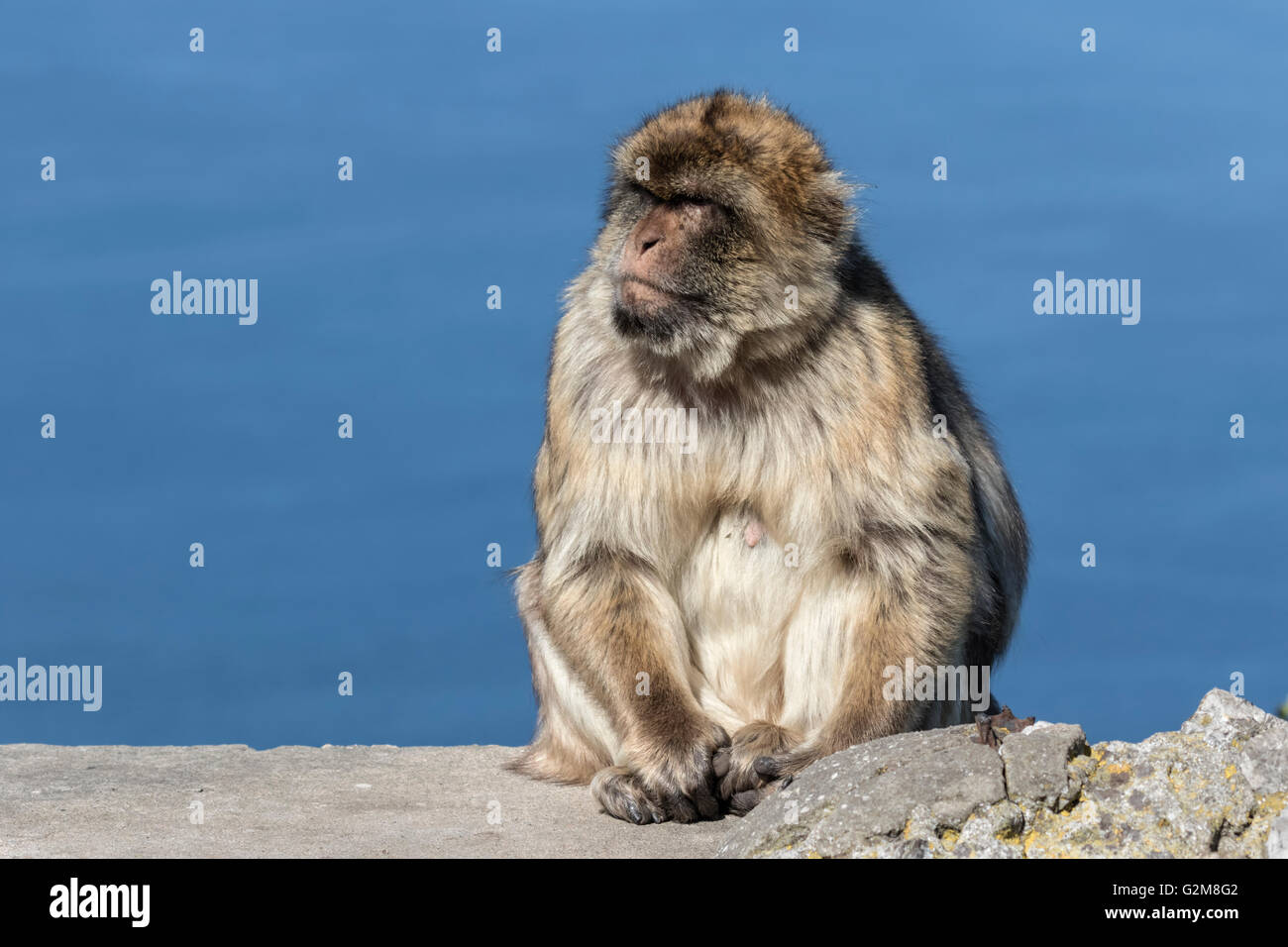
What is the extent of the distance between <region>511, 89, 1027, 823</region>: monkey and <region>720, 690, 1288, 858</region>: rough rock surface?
1384 mm

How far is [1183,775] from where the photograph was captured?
16.6 feet

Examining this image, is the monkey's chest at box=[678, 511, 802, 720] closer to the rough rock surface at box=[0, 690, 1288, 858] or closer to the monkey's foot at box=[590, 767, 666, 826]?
the monkey's foot at box=[590, 767, 666, 826]

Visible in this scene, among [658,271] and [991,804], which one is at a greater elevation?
[658,271]

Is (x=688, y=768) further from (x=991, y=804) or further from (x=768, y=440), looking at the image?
(x=991, y=804)

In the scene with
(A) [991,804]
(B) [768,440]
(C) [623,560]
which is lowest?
(A) [991,804]

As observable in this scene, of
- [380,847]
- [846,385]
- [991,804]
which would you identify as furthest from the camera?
[846,385]

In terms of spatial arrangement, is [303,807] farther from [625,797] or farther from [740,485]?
[740,485]

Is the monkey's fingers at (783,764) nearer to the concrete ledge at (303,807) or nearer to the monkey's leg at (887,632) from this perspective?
the monkey's leg at (887,632)

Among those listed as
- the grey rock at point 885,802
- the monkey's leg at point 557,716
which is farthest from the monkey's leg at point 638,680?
the grey rock at point 885,802

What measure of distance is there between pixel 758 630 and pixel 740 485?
0.58 meters

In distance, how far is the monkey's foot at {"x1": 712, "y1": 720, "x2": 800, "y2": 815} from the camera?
668 cm

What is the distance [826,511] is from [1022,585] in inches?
74.1

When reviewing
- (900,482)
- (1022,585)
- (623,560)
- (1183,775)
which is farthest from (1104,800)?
(1022,585)

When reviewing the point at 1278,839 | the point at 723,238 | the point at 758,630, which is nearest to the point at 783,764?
the point at 758,630
